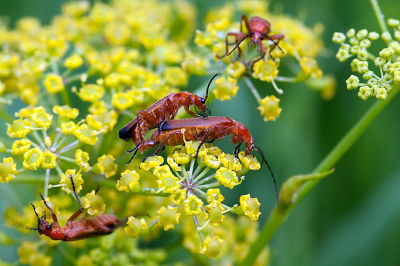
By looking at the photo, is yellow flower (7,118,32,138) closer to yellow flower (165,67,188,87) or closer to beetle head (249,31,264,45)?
yellow flower (165,67,188,87)

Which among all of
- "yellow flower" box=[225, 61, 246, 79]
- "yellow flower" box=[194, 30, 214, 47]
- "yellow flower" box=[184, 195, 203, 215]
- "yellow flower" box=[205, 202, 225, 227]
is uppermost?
"yellow flower" box=[194, 30, 214, 47]

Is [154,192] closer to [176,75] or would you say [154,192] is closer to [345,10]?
[176,75]

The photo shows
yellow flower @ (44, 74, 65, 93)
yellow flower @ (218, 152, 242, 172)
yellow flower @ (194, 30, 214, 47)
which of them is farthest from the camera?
yellow flower @ (194, 30, 214, 47)

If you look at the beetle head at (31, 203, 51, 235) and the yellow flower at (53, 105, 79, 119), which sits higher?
the yellow flower at (53, 105, 79, 119)

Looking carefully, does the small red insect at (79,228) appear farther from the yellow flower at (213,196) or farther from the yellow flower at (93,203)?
the yellow flower at (213,196)

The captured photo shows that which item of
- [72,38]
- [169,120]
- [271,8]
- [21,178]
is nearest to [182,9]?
[72,38]

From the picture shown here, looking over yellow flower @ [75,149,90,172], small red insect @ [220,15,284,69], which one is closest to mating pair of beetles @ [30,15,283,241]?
yellow flower @ [75,149,90,172]
